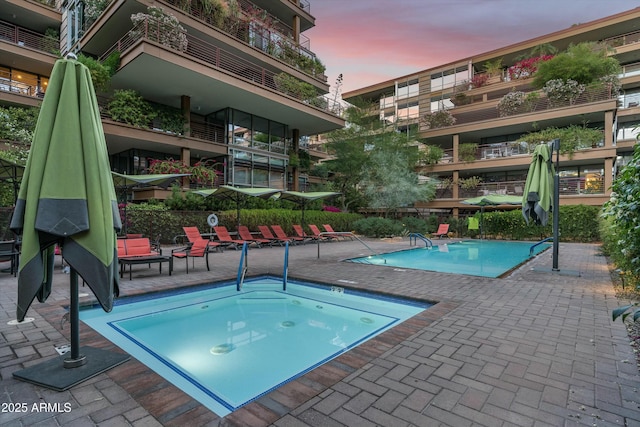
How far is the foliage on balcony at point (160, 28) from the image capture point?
1373 centimetres

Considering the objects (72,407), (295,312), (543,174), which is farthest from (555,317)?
(72,407)

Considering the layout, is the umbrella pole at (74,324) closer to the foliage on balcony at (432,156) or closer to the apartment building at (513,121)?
the apartment building at (513,121)

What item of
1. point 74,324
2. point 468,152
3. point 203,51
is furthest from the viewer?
point 468,152

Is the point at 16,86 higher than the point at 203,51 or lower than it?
lower

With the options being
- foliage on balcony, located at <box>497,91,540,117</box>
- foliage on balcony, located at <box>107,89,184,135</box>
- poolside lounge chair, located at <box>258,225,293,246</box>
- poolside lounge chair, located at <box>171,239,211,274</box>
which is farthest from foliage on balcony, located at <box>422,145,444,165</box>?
poolside lounge chair, located at <box>171,239,211,274</box>

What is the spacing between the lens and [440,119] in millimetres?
27406

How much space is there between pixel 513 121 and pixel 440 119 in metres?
5.58

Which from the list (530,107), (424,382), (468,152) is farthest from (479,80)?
(424,382)

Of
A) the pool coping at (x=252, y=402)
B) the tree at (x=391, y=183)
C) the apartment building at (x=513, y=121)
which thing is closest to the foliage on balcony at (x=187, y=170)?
the tree at (x=391, y=183)

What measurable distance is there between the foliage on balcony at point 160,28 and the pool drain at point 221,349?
544 inches

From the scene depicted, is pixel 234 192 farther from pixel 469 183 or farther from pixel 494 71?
pixel 494 71

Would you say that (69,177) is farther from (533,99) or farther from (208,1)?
(533,99)

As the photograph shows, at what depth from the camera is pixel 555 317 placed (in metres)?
4.43

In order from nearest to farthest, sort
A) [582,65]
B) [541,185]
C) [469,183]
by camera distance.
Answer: [541,185], [582,65], [469,183]
